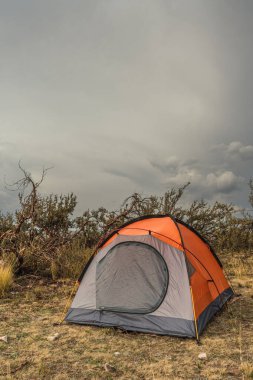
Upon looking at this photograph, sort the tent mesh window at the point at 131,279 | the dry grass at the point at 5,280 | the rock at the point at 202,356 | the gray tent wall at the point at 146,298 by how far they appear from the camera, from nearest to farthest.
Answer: the rock at the point at 202,356 < the gray tent wall at the point at 146,298 < the tent mesh window at the point at 131,279 < the dry grass at the point at 5,280

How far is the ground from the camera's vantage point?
4.04m

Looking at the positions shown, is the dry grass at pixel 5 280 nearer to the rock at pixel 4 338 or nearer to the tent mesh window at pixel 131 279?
the rock at pixel 4 338

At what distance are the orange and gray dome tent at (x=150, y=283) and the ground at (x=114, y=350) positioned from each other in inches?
7.4

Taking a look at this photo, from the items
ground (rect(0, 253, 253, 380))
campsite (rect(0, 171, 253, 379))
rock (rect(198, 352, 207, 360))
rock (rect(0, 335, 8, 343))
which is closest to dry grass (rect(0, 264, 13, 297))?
campsite (rect(0, 171, 253, 379))

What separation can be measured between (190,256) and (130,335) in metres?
1.51

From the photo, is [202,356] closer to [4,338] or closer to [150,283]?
[150,283]

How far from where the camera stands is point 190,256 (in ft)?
19.1

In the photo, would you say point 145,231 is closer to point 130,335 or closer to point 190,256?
point 190,256

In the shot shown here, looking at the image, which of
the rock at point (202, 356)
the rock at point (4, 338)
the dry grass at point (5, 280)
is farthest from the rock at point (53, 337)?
the dry grass at point (5, 280)

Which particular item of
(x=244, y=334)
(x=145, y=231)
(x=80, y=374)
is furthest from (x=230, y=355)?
(x=145, y=231)

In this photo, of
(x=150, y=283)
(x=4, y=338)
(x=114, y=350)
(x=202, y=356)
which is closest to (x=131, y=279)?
(x=150, y=283)

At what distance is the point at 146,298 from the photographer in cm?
555

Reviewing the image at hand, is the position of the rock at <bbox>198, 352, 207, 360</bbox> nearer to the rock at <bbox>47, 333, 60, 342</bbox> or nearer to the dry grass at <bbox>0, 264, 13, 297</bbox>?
the rock at <bbox>47, 333, 60, 342</bbox>

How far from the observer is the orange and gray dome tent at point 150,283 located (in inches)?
209
